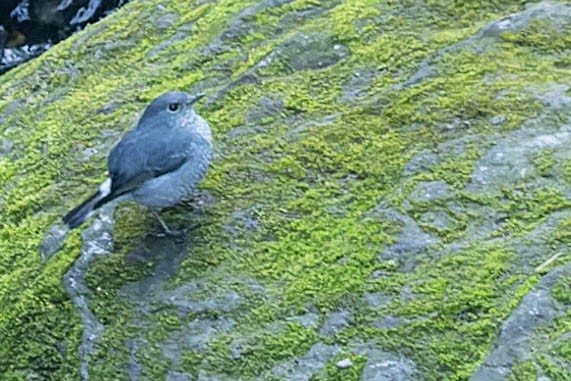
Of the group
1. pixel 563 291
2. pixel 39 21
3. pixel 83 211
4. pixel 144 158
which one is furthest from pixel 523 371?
pixel 39 21

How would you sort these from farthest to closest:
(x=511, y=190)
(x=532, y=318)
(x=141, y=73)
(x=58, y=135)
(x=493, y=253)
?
(x=141, y=73) → (x=58, y=135) → (x=511, y=190) → (x=493, y=253) → (x=532, y=318)

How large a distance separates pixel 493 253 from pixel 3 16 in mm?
6185

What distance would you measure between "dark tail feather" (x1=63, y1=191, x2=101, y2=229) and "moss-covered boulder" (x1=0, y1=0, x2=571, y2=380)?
15cm

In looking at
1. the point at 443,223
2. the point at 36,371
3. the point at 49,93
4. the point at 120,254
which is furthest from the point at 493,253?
the point at 49,93

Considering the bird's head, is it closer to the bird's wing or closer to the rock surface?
the bird's wing

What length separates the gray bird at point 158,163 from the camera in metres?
3.65

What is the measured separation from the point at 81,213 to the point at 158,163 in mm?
349

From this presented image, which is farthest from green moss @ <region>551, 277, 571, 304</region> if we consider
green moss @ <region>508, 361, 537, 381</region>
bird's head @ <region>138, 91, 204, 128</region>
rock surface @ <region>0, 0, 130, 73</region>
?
rock surface @ <region>0, 0, 130, 73</region>

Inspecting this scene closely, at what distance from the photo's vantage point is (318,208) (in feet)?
12.2

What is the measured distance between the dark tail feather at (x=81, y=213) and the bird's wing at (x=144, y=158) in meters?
0.09

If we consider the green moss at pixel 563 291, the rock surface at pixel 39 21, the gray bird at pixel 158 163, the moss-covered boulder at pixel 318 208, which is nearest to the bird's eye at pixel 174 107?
the gray bird at pixel 158 163

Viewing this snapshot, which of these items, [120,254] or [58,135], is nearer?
[120,254]

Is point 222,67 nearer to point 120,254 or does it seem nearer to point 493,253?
point 120,254

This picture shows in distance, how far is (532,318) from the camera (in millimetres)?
3035
